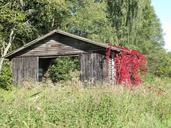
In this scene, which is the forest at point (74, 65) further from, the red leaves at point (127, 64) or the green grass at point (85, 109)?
the red leaves at point (127, 64)

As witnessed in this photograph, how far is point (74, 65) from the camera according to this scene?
37375 millimetres

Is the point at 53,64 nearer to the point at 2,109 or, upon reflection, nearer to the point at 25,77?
the point at 25,77

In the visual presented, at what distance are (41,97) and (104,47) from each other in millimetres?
18216

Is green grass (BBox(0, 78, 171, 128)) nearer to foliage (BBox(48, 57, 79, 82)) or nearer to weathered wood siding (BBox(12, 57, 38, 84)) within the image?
weathered wood siding (BBox(12, 57, 38, 84))

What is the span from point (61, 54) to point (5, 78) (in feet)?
13.9

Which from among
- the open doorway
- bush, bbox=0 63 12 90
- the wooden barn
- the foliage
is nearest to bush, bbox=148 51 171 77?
the foliage

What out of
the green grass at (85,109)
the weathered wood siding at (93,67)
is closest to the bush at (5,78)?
the weathered wood siding at (93,67)

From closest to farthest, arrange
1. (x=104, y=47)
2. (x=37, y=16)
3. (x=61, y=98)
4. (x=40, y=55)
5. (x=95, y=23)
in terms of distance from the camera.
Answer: (x=61, y=98) → (x=104, y=47) → (x=40, y=55) → (x=37, y=16) → (x=95, y=23)

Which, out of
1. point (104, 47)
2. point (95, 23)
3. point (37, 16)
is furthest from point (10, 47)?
point (104, 47)

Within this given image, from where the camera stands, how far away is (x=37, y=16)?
4016 cm

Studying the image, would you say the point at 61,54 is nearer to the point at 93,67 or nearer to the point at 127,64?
the point at 93,67

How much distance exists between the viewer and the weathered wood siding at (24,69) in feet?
104

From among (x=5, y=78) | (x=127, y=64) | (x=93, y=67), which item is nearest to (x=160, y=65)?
(x=93, y=67)

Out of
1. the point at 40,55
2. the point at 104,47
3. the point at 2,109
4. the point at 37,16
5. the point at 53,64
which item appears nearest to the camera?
the point at 2,109
